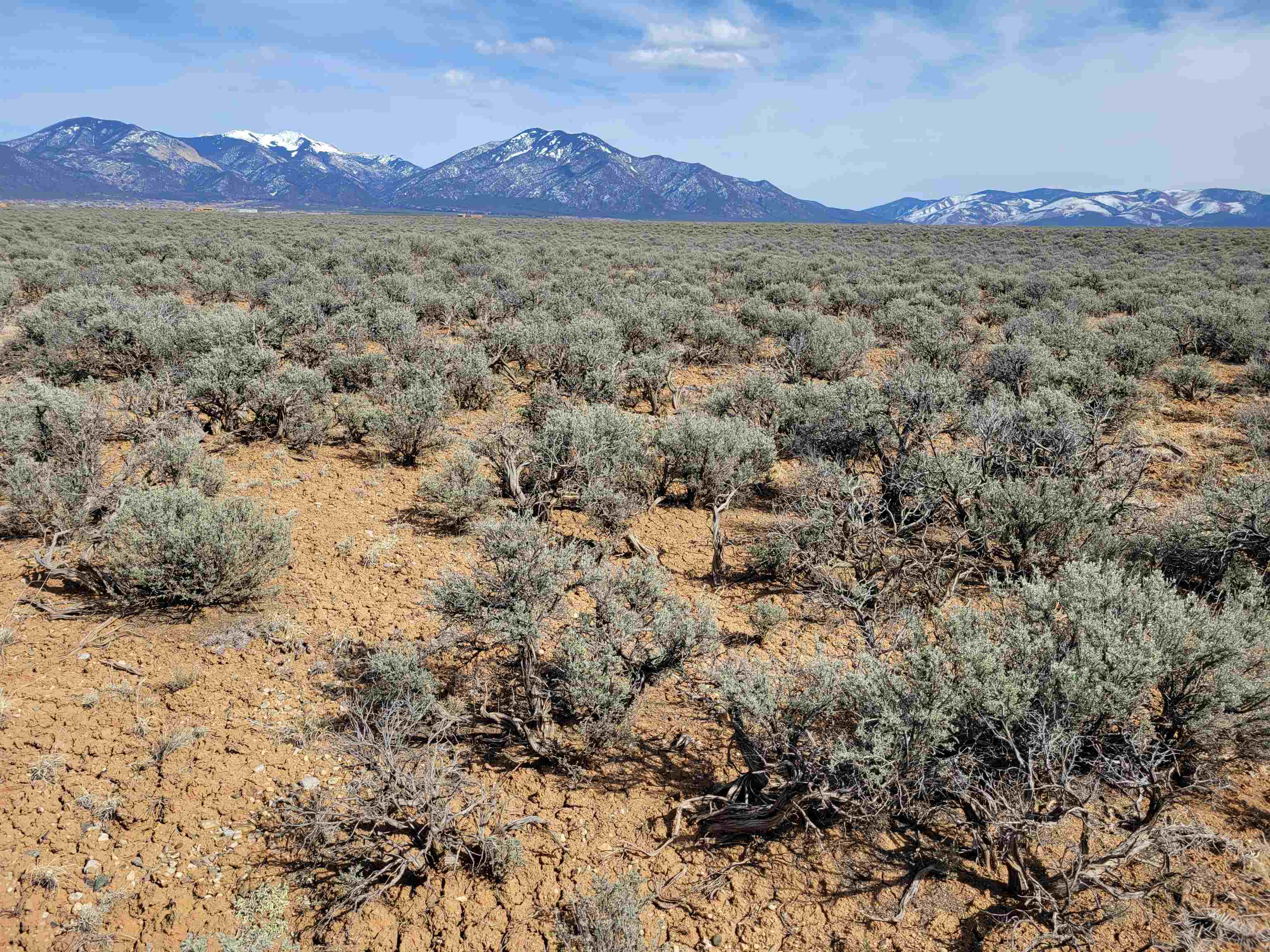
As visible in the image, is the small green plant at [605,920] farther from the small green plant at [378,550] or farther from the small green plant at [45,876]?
the small green plant at [378,550]

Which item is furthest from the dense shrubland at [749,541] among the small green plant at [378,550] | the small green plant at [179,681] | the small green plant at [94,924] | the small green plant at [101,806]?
the small green plant at [101,806]

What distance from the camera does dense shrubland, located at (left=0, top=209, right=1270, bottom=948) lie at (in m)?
3.23

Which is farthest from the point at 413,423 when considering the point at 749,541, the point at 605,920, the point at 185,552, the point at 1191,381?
the point at 1191,381

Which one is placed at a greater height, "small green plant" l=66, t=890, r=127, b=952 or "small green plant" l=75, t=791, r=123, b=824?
"small green plant" l=75, t=791, r=123, b=824

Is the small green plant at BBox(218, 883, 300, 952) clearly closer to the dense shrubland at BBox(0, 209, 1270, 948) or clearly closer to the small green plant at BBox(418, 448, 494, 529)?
the dense shrubland at BBox(0, 209, 1270, 948)

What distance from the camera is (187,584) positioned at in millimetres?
4828

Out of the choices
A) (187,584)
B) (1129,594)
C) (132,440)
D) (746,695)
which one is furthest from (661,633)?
(132,440)

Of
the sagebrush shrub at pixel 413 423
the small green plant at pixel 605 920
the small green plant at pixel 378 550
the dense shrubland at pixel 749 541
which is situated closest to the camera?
the small green plant at pixel 605 920

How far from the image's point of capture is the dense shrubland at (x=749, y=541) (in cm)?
323

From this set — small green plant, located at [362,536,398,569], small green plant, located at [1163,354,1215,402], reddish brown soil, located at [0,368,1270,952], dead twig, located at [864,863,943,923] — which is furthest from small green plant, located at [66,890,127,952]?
small green plant, located at [1163,354,1215,402]

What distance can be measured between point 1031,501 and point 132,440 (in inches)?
399

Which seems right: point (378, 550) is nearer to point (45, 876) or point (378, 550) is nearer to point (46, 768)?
point (46, 768)

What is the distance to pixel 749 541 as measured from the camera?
6617 mm

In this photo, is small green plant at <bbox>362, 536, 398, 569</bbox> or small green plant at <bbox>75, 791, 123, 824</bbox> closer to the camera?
small green plant at <bbox>75, 791, 123, 824</bbox>
